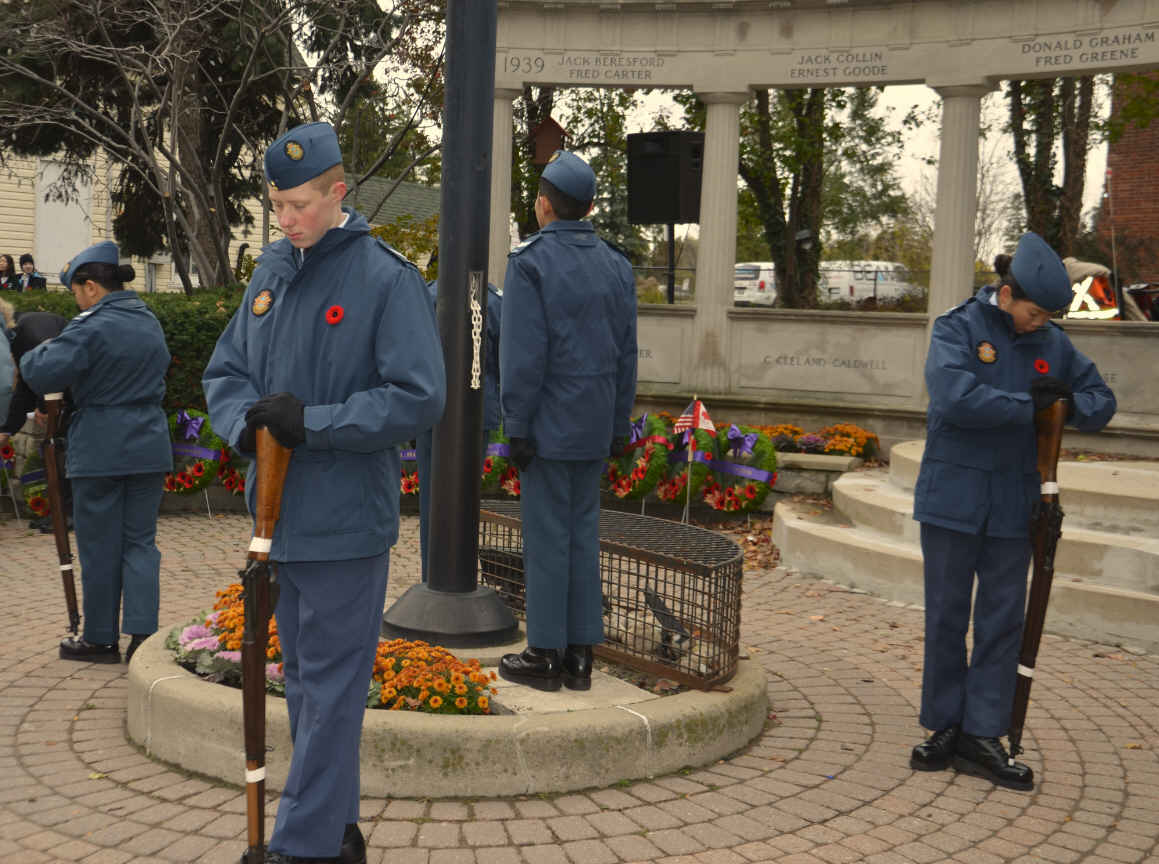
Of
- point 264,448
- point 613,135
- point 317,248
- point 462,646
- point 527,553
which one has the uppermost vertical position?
point 613,135

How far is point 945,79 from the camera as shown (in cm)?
1311

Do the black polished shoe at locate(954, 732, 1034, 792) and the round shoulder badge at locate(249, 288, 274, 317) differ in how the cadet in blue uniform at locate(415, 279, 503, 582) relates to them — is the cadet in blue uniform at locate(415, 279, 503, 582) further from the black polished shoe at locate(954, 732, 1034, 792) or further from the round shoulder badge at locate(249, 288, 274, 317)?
the round shoulder badge at locate(249, 288, 274, 317)

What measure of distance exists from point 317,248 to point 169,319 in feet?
25.4

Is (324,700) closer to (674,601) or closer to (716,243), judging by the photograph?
(674,601)

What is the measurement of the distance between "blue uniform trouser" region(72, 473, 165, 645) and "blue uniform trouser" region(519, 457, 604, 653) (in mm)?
2222

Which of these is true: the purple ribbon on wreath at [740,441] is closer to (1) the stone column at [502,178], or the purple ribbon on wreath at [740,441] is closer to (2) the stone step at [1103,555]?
(2) the stone step at [1103,555]

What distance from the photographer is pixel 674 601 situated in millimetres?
5441

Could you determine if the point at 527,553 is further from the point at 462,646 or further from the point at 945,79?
the point at 945,79

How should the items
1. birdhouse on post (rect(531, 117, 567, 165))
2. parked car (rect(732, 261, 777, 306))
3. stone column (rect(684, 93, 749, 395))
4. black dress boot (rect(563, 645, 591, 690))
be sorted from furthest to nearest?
1. parked car (rect(732, 261, 777, 306))
2. stone column (rect(684, 93, 749, 395))
3. birdhouse on post (rect(531, 117, 567, 165))
4. black dress boot (rect(563, 645, 591, 690))

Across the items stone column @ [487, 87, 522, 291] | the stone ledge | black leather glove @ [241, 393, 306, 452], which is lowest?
the stone ledge

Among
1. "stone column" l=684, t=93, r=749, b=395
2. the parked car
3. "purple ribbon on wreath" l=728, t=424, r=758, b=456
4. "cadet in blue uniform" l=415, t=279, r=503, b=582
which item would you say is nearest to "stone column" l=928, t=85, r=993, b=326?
"stone column" l=684, t=93, r=749, b=395

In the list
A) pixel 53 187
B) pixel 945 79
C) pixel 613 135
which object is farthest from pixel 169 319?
pixel 613 135

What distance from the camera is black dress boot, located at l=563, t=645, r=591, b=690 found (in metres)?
4.79

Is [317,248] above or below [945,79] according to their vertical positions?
below
